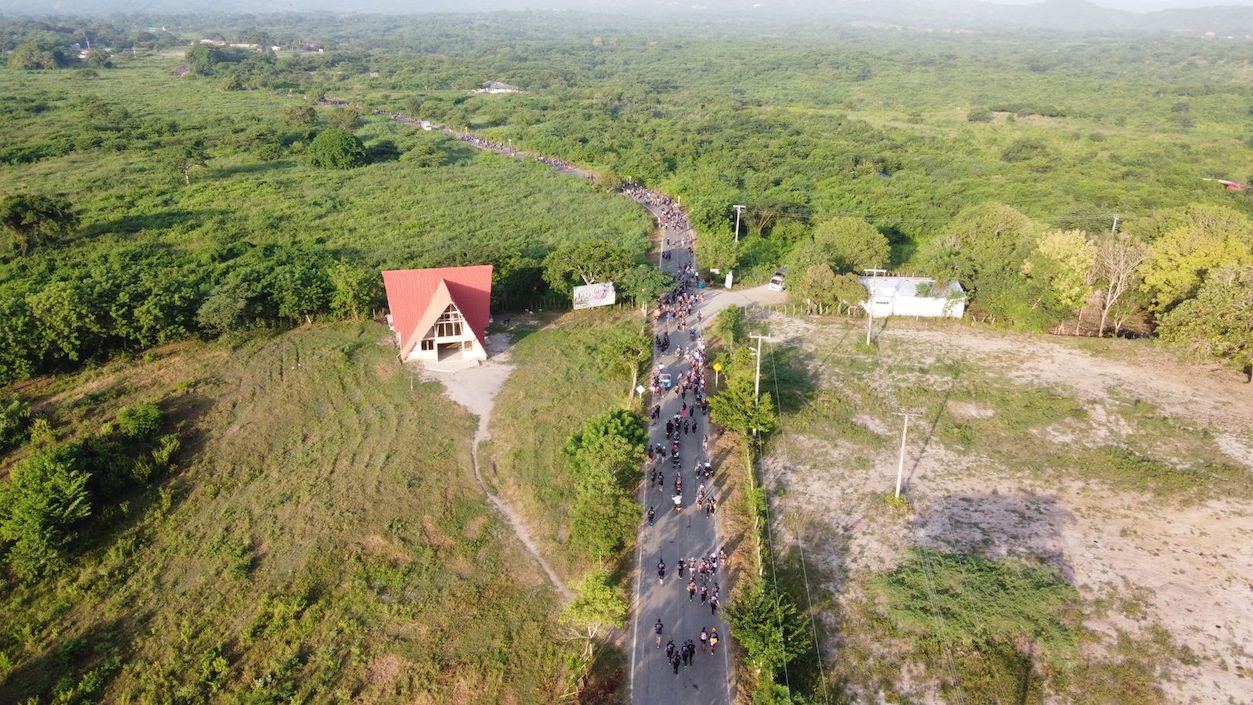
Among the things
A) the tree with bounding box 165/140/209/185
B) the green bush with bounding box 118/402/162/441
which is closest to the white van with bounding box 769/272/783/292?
the green bush with bounding box 118/402/162/441

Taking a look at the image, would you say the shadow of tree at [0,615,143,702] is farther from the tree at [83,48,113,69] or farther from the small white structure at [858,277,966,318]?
the tree at [83,48,113,69]

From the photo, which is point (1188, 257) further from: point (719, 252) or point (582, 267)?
point (582, 267)

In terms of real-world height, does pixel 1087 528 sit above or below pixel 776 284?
below

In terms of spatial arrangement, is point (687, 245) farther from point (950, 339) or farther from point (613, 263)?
point (950, 339)

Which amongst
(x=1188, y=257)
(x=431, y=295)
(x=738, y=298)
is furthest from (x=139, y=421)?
(x=1188, y=257)

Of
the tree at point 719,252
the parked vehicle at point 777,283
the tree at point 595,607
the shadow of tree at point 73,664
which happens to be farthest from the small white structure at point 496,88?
the tree at point 595,607

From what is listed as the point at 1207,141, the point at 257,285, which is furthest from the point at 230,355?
the point at 1207,141
